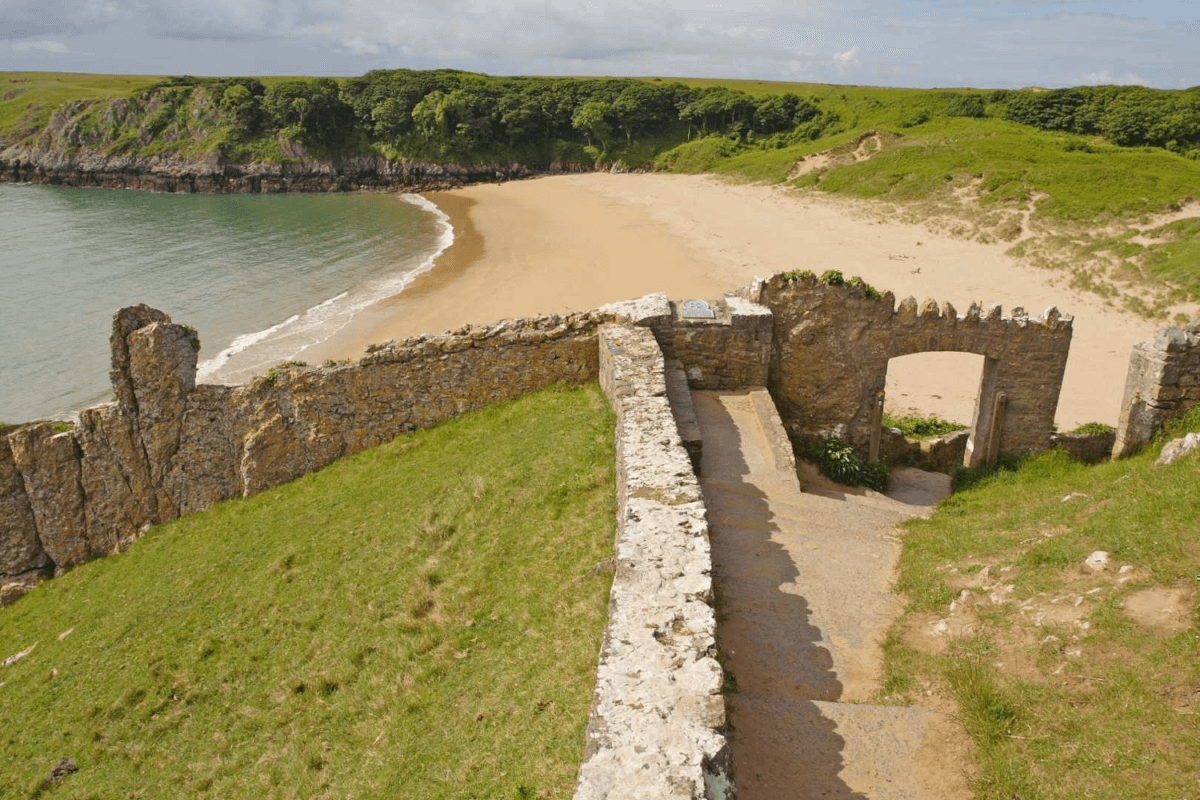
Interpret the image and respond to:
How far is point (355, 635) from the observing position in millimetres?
9195

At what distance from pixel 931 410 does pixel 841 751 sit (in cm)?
1676

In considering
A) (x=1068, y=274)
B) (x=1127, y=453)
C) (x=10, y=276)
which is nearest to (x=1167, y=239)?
(x=1068, y=274)

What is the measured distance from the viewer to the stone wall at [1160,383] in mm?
12578

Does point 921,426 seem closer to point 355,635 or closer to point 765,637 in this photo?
point 765,637

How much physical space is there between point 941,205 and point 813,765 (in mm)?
41677

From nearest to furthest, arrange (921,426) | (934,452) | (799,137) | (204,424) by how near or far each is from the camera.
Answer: (204,424), (934,452), (921,426), (799,137)

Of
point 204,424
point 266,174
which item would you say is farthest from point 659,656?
point 266,174

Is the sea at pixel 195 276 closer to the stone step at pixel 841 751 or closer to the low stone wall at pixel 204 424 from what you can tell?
the low stone wall at pixel 204 424

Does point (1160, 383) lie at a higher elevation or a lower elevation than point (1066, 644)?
higher

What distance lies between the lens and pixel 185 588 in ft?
38.8

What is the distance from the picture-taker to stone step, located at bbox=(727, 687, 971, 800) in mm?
5414

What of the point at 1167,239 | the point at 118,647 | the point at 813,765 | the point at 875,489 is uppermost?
the point at 1167,239

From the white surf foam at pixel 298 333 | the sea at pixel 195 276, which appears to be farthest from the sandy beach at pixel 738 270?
the sea at pixel 195 276

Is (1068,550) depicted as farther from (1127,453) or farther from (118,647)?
(118,647)
